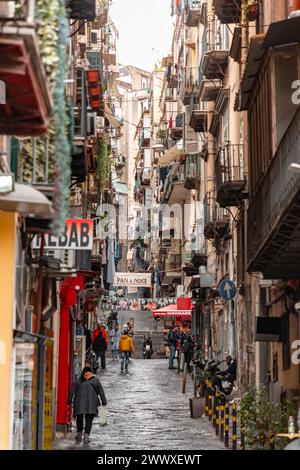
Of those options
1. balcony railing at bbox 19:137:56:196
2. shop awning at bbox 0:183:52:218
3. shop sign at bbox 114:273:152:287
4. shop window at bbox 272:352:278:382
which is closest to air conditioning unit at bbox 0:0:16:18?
shop awning at bbox 0:183:52:218

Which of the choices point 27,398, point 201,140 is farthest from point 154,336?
point 27,398

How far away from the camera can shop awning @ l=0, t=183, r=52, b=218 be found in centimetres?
1237

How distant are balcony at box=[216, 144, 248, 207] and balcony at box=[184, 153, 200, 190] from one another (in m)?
15.3

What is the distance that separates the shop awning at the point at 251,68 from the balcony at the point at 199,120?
579 inches

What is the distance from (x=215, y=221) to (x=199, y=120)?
289 inches

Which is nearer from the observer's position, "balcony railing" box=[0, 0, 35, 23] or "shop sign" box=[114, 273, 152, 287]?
"balcony railing" box=[0, 0, 35, 23]

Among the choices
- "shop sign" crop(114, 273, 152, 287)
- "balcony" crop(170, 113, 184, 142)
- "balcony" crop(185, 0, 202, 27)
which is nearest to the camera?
"balcony" crop(185, 0, 202, 27)

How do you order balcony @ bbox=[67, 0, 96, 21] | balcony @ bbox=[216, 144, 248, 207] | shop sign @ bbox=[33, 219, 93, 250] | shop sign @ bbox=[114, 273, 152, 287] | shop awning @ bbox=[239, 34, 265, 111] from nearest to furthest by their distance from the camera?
shop sign @ bbox=[33, 219, 93, 250]
shop awning @ bbox=[239, 34, 265, 111]
balcony @ bbox=[67, 0, 96, 21]
balcony @ bbox=[216, 144, 248, 207]
shop sign @ bbox=[114, 273, 152, 287]

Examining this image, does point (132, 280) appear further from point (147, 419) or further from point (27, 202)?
point (27, 202)

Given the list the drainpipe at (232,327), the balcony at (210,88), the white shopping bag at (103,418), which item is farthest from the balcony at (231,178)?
the white shopping bag at (103,418)

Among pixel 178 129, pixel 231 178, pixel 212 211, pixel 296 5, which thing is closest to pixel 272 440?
pixel 296 5

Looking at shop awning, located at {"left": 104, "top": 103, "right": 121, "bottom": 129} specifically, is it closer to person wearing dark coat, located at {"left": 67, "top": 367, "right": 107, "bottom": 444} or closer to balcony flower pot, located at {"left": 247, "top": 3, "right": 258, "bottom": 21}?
balcony flower pot, located at {"left": 247, "top": 3, "right": 258, "bottom": 21}

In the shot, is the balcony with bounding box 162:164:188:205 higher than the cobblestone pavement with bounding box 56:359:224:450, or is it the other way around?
the balcony with bounding box 162:164:188:205

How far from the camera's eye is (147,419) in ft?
82.3
